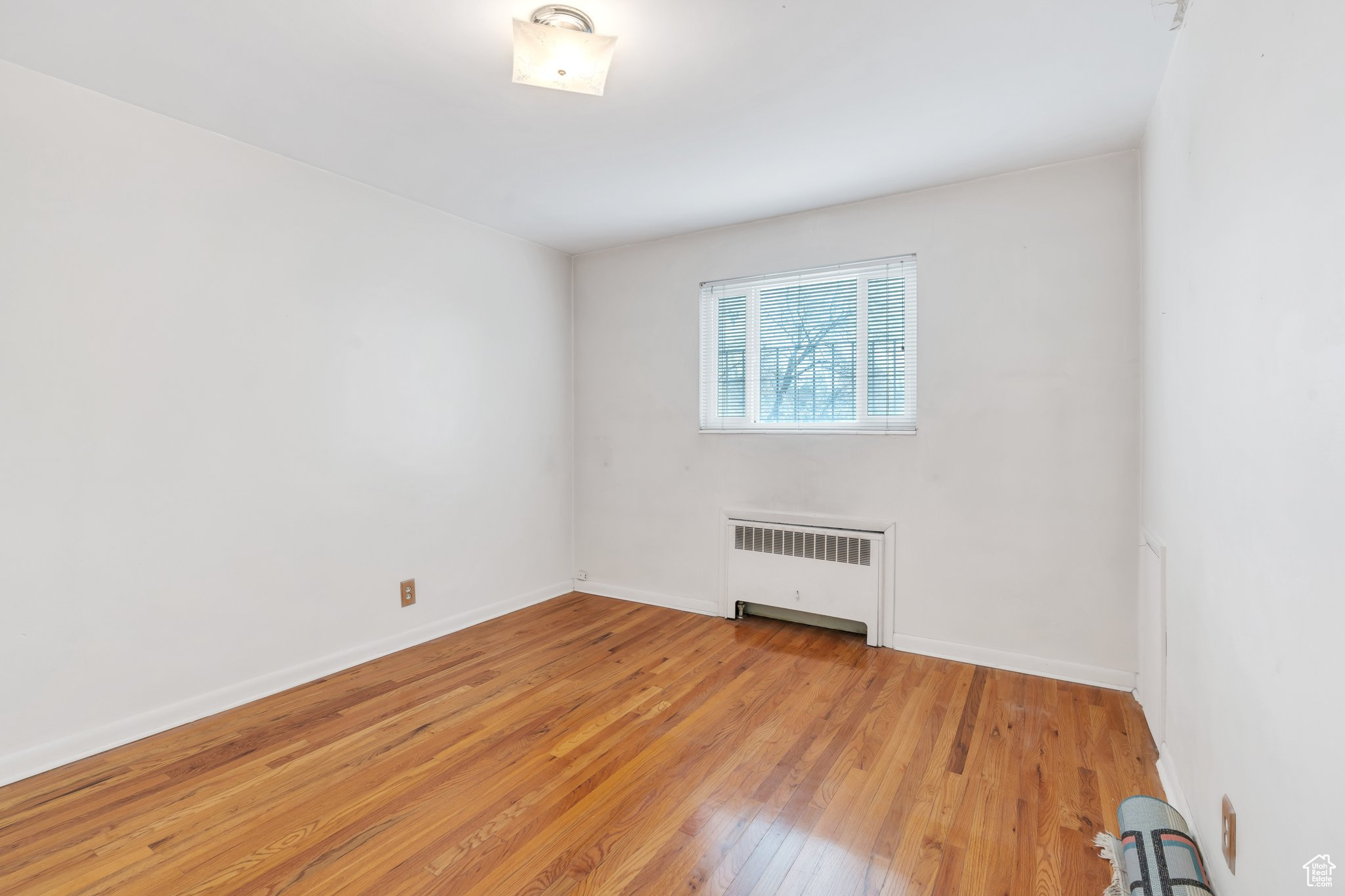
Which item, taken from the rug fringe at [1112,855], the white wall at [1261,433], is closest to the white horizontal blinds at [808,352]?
the white wall at [1261,433]

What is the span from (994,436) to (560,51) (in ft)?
8.37

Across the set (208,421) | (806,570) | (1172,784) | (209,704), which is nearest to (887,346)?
(806,570)

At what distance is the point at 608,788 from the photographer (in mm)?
2039

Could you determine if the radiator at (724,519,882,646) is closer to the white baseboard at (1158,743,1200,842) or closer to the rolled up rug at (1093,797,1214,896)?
the white baseboard at (1158,743,1200,842)

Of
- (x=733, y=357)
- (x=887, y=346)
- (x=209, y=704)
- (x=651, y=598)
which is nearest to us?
(x=209, y=704)

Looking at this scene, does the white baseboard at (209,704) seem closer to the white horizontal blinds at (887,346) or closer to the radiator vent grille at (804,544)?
the radiator vent grille at (804,544)

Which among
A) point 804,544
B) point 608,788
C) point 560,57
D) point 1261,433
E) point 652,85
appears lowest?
point 608,788

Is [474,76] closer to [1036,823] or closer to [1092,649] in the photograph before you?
[1036,823]

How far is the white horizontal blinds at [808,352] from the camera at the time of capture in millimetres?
3525

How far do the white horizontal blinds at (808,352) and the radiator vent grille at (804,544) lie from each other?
2.20 ft

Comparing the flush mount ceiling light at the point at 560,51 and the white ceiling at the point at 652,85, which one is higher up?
the white ceiling at the point at 652,85

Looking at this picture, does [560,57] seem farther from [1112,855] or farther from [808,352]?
[1112,855]

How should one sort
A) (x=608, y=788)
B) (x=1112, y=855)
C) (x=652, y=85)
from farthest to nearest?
(x=652, y=85) < (x=608, y=788) < (x=1112, y=855)

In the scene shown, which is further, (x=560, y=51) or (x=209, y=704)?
(x=209, y=704)
